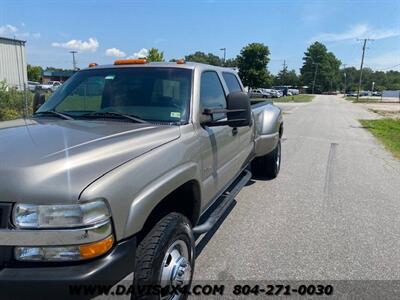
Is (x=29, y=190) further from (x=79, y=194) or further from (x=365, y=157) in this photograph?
(x=365, y=157)

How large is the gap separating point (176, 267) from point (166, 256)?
0.16m

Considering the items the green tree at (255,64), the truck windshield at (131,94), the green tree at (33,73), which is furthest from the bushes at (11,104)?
the green tree at (33,73)

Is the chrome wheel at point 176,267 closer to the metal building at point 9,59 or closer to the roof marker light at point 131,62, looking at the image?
the roof marker light at point 131,62

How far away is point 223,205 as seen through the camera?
13.3ft

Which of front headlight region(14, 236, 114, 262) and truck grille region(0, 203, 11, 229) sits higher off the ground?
truck grille region(0, 203, 11, 229)

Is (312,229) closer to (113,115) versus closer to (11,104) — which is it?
(113,115)

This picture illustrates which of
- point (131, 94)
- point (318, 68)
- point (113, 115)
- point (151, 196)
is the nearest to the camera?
point (151, 196)

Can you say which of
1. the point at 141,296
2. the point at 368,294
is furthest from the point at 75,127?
the point at 368,294

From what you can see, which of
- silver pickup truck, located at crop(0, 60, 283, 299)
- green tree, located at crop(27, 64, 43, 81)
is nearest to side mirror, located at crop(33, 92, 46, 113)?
silver pickup truck, located at crop(0, 60, 283, 299)

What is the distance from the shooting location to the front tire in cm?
239

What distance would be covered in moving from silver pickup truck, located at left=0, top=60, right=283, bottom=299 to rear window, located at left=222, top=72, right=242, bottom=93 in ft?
0.90

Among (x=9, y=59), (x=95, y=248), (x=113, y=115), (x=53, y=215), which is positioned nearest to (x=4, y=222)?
(x=53, y=215)

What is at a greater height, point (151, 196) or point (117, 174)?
point (117, 174)

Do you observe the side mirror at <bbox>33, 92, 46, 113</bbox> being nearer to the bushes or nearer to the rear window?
the rear window
